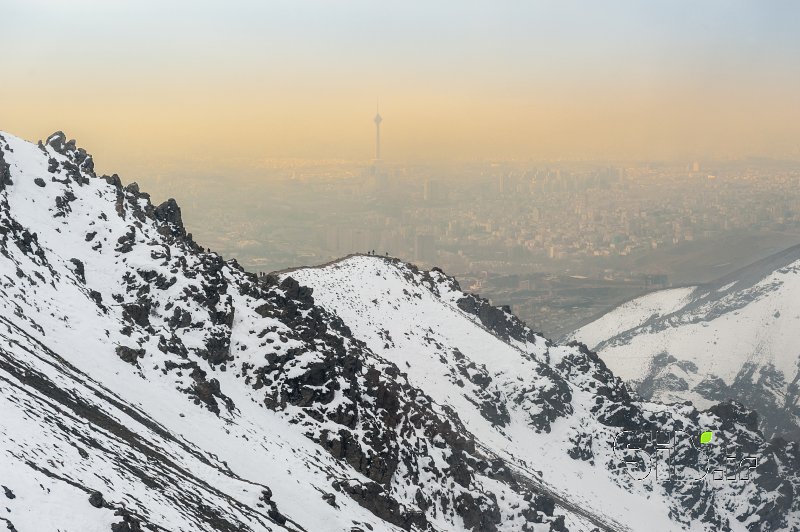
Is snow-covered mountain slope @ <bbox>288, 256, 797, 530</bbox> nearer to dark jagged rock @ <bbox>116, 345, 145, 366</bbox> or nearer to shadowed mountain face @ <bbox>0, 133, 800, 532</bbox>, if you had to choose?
shadowed mountain face @ <bbox>0, 133, 800, 532</bbox>

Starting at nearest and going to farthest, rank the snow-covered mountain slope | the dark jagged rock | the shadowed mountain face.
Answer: the shadowed mountain face → the dark jagged rock → the snow-covered mountain slope

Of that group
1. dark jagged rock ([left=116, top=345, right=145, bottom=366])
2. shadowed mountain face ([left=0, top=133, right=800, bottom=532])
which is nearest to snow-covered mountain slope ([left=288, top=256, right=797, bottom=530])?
shadowed mountain face ([left=0, top=133, right=800, bottom=532])

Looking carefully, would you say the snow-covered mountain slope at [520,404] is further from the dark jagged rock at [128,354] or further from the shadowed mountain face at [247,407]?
the dark jagged rock at [128,354]

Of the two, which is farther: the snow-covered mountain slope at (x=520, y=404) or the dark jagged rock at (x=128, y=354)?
the snow-covered mountain slope at (x=520, y=404)

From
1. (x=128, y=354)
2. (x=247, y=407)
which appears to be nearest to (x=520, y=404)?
(x=247, y=407)

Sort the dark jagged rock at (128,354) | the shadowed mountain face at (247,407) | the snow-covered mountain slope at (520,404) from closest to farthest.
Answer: the shadowed mountain face at (247,407), the dark jagged rock at (128,354), the snow-covered mountain slope at (520,404)

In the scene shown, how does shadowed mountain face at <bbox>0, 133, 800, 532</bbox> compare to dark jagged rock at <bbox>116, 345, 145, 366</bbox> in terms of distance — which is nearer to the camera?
shadowed mountain face at <bbox>0, 133, 800, 532</bbox>

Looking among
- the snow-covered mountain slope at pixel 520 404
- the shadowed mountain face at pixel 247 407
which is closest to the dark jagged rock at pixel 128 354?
the shadowed mountain face at pixel 247 407

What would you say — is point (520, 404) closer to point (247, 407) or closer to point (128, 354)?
point (247, 407)

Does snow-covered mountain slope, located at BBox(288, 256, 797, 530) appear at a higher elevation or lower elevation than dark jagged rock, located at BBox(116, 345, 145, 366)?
lower
